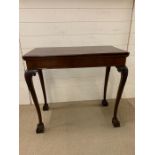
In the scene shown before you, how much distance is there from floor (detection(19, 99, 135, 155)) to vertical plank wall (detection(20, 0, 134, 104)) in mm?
264

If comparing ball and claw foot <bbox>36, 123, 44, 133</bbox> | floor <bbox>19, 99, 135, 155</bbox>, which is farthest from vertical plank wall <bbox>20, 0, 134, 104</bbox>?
ball and claw foot <bbox>36, 123, 44, 133</bbox>

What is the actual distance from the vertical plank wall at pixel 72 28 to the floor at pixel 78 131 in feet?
0.87

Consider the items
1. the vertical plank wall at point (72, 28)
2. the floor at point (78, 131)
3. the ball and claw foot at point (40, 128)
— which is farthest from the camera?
the vertical plank wall at point (72, 28)

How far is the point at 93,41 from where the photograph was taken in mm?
1813

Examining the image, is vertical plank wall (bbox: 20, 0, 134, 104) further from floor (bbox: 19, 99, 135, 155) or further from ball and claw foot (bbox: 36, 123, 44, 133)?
ball and claw foot (bbox: 36, 123, 44, 133)

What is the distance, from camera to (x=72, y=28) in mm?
1762

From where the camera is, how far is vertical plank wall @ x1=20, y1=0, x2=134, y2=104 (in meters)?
1.70

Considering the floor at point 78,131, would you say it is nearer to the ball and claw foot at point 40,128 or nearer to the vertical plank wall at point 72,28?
the ball and claw foot at point 40,128

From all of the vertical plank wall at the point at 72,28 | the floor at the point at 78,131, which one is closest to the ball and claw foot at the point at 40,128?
the floor at the point at 78,131

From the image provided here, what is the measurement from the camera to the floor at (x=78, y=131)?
1.27 meters

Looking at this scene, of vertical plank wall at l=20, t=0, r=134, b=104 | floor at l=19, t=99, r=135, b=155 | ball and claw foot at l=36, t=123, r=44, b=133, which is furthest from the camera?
vertical plank wall at l=20, t=0, r=134, b=104

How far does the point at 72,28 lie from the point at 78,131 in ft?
2.95
